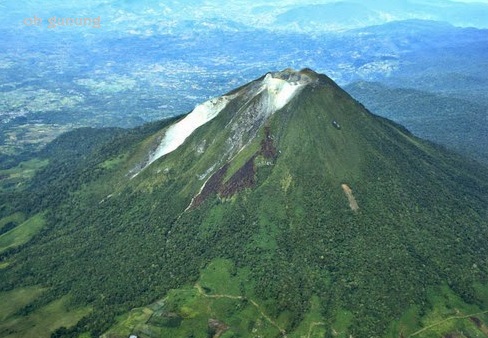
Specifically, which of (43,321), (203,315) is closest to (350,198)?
(203,315)

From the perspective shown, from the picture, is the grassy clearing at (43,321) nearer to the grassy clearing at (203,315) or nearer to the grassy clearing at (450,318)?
the grassy clearing at (203,315)

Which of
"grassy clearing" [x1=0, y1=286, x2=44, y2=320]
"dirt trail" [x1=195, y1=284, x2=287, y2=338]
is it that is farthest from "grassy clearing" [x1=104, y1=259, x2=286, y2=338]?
"grassy clearing" [x1=0, y1=286, x2=44, y2=320]

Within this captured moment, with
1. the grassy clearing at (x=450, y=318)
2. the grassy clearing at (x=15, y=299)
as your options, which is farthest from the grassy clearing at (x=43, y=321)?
the grassy clearing at (x=450, y=318)

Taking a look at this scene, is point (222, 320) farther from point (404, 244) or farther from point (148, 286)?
point (404, 244)

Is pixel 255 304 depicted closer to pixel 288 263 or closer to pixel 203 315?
pixel 203 315

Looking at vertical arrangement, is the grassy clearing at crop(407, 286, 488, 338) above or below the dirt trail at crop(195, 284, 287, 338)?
below

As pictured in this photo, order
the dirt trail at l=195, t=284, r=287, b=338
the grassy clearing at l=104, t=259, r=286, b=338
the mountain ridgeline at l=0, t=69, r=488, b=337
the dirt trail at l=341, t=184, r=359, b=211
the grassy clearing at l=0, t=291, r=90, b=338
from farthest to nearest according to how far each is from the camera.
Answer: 1. the dirt trail at l=341, t=184, r=359, b=211
2. the grassy clearing at l=0, t=291, r=90, b=338
3. the mountain ridgeline at l=0, t=69, r=488, b=337
4. the dirt trail at l=195, t=284, r=287, b=338
5. the grassy clearing at l=104, t=259, r=286, b=338

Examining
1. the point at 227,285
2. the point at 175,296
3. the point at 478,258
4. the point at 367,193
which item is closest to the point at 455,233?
the point at 478,258

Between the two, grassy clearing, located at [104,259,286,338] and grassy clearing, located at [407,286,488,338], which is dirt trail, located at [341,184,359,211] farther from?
grassy clearing, located at [104,259,286,338]
